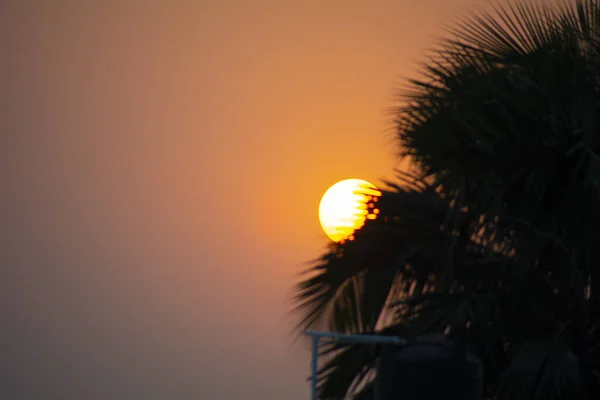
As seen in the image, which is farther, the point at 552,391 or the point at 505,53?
the point at 505,53

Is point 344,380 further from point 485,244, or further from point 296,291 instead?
point 485,244

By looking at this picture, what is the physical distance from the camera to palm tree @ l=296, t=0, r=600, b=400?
558cm

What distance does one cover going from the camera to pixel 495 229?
→ 6039 mm

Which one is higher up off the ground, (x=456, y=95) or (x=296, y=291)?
(x=456, y=95)

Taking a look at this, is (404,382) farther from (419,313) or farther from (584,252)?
(584,252)

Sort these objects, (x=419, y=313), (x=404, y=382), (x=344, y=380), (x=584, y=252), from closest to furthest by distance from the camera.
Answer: (x=584, y=252) → (x=404, y=382) → (x=419, y=313) → (x=344, y=380)

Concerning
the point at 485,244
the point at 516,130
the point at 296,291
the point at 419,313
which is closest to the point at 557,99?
the point at 516,130

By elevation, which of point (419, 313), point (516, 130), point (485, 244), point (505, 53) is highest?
point (505, 53)

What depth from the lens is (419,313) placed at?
21.0ft

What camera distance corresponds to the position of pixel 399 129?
7.01m

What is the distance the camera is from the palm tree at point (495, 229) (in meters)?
5.58

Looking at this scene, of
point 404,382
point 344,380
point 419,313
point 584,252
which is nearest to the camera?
point 584,252

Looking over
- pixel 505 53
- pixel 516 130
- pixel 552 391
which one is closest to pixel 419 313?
pixel 552 391

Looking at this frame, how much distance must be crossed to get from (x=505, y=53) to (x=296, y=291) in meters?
2.32
